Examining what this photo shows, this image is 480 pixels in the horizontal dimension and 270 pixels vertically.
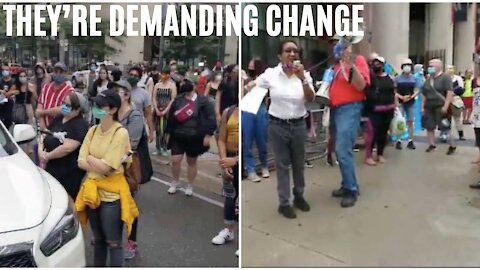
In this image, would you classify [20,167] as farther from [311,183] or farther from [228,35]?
[311,183]

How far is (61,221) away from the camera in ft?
7.54

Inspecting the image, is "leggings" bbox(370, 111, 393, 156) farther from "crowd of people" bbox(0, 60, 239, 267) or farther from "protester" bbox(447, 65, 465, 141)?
"crowd of people" bbox(0, 60, 239, 267)

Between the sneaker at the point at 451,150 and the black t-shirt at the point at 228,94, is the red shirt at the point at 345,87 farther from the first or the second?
the sneaker at the point at 451,150

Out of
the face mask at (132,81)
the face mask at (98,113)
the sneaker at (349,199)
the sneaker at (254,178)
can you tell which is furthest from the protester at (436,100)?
the face mask at (98,113)

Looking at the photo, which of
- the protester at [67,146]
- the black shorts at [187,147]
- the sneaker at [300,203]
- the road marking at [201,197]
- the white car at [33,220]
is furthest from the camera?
the black shorts at [187,147]

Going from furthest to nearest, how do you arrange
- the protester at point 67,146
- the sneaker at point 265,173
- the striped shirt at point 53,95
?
1. the striped shirt at point 53,95
2. the protester at point 67,146
3. the sneaker at point 265,173

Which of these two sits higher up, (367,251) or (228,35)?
(228,35)

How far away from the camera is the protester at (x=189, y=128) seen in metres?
3.67

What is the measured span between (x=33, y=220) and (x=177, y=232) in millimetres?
1459

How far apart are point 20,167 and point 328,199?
1571mm

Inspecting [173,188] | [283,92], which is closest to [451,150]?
[283,92]

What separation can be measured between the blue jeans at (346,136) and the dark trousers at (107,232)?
123 centimetres

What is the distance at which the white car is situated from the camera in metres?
2.05

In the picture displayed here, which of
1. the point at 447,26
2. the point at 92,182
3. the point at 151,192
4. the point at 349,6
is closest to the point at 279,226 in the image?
the point at 92,182
